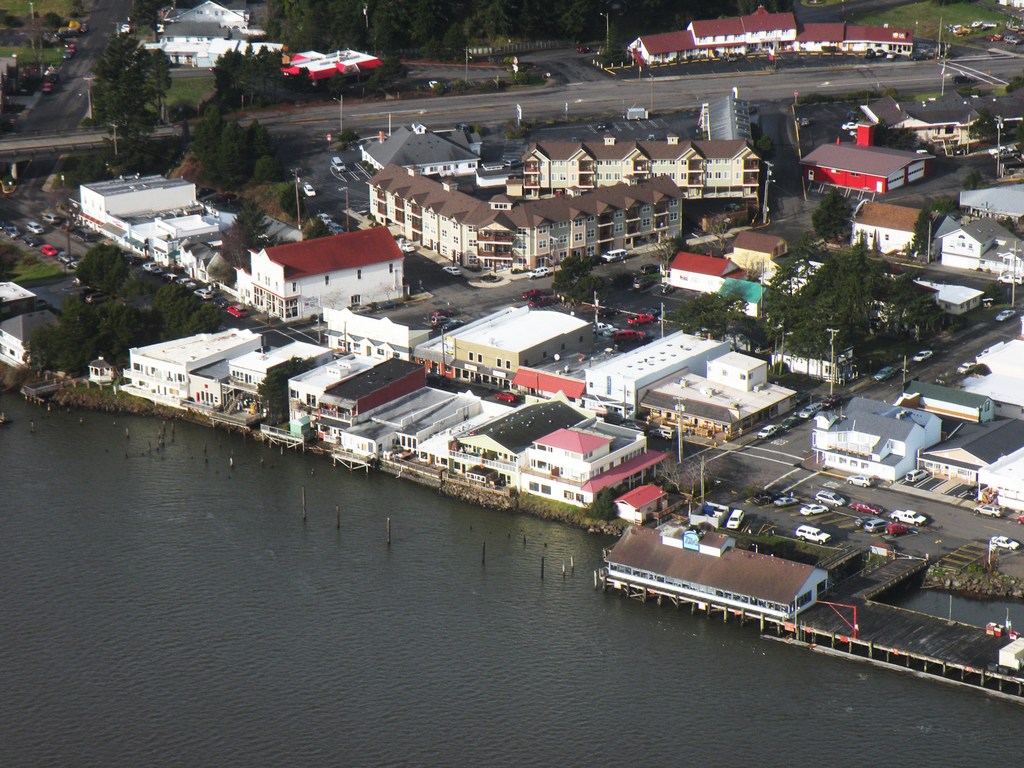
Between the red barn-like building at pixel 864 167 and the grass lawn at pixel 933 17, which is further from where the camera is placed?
the grass lawn at pixel 933 17

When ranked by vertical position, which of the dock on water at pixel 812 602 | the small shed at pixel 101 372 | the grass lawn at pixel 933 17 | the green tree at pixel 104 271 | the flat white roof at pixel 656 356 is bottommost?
the dock on water at pixel 812 602

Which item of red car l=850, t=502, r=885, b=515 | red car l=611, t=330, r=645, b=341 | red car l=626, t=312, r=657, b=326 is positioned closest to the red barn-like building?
red car l=626, t=312, r=657, b=326

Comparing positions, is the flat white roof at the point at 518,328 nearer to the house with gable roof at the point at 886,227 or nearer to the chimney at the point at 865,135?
the house with gable roof at the point at 886,227

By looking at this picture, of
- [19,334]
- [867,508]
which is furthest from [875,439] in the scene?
[19,334]

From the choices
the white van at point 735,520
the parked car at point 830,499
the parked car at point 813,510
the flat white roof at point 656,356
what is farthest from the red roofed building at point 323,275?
the parked car at point 813,510

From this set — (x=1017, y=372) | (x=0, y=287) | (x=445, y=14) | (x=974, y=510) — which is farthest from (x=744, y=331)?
(x=445, y=14)

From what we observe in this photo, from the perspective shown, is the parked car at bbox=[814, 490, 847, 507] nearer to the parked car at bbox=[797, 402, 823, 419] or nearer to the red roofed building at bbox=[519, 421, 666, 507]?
the red roofed building at bbox=[519, 421, 666, 507]

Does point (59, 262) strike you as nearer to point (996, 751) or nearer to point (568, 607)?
point (568, 607)
